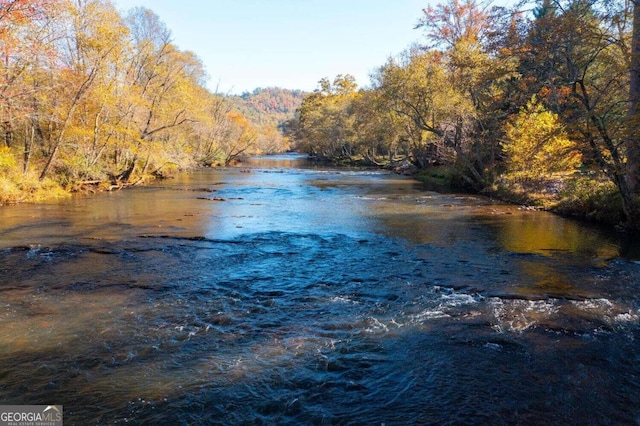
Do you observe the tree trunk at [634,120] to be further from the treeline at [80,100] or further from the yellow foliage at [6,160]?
the yellow foliage at [6,160]

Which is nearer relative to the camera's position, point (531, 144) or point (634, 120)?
point (634, 120)

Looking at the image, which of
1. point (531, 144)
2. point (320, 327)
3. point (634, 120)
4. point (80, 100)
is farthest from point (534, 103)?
point (80, 100)

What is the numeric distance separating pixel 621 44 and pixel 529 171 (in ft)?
32.9

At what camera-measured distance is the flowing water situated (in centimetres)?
509

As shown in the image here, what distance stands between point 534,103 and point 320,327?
60.4ft

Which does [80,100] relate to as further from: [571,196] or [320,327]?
[571,196]

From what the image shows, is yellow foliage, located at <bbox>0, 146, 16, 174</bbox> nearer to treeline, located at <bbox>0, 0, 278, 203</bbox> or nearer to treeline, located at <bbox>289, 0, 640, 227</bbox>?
treeline, located at <bbox>0, 0, 278, 203</bbox>

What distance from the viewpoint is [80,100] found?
24.3 meters

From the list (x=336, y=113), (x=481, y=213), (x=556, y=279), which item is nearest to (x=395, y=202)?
(x=481, y=213)

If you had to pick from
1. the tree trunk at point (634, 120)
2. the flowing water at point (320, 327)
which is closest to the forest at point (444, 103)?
the tree trunk at point (634, 120)

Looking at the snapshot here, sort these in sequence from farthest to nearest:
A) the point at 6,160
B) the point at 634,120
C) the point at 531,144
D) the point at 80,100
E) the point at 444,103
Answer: the point at 444,103
the point at 80,100
the point at 531,144
the point at 6,160
the point at 634,120

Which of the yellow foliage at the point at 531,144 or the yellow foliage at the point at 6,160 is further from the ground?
the yellow foliage at the point at 531,144

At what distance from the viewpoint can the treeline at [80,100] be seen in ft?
62.5

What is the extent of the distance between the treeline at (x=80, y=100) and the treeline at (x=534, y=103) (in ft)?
59.9
